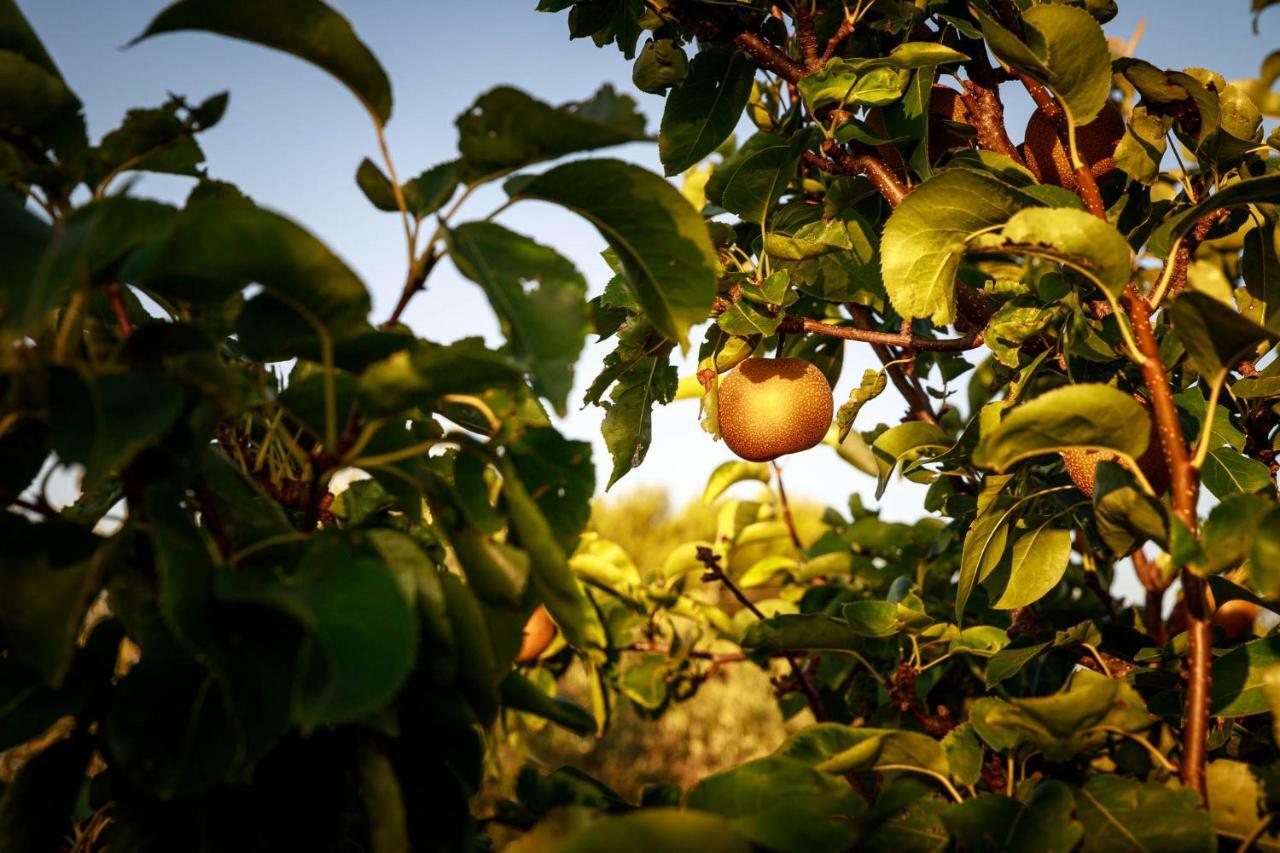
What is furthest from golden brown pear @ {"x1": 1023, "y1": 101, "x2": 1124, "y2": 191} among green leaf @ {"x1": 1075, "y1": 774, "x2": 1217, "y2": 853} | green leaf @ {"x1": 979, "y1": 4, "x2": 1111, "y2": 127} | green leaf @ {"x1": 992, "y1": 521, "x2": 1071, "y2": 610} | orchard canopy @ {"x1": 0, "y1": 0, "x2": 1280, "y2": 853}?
green leaf @ {"x1": 1075, "y1": 774, "x2": 1217, "y2": 853}

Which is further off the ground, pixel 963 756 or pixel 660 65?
pixel 660 65

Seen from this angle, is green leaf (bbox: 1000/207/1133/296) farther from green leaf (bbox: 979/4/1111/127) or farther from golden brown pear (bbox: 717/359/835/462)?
golden brown pear (bbox: 717/359/835/462)

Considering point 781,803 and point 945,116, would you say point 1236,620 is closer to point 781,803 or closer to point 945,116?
point 945,116

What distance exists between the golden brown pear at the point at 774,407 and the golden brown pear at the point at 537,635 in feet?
1.69

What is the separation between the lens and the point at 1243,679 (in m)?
0.95

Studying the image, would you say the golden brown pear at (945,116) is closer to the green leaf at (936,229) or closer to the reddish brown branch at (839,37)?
the reddish brown branch at (839,37)

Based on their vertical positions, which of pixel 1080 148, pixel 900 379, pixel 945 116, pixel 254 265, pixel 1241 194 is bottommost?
pixel 254 265

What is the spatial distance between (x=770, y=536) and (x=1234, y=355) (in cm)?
137

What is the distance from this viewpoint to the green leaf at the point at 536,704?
2.46 feet

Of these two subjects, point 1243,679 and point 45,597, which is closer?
point 45,597

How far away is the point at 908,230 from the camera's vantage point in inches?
39.2

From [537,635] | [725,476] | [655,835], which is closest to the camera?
[655,835]

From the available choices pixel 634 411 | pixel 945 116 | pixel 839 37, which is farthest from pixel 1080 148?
pixel 634 411

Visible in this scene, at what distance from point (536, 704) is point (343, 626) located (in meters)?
0.23
